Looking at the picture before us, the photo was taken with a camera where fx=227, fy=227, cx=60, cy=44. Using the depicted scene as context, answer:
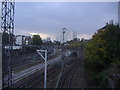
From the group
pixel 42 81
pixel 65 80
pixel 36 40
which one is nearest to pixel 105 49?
pixel 65 80

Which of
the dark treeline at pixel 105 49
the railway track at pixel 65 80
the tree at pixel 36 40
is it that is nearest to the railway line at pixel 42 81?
the railway track at pixel 65 80

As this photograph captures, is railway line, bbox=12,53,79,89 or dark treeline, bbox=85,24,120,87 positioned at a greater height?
dark treeline, bbox=85,24,120,87

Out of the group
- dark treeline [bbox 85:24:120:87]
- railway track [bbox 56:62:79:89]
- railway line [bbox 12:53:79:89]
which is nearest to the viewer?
railway line [bbox 12:53:79:89]

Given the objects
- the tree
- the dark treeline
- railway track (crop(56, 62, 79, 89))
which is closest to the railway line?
railway track (crop(56, 62, 79, 89))

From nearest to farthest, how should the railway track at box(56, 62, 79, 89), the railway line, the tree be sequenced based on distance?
the railway line < the railway track at box(56, 62, 79, 89) < the tree

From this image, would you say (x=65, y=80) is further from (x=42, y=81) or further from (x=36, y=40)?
(x=36, y=40)

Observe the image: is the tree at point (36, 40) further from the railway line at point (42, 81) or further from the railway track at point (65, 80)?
the railway line at point (42, 81)

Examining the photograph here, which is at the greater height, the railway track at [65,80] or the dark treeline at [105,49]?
the dark treeline at [105,49]

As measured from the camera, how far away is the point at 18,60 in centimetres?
3753

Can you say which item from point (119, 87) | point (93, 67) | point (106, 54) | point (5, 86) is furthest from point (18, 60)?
point (119, 87)

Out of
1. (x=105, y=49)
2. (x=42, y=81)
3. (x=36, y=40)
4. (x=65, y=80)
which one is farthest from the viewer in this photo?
(x=36, y=40)

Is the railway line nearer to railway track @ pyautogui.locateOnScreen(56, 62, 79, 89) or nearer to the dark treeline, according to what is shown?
railway track @ pyautogui.locateOnScreen(56, 62, 79, 89)

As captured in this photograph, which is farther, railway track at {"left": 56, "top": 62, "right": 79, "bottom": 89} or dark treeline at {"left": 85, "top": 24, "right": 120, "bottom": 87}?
dark treeline at {"left": 85, "top": 24, "right": 120, "bottom": 87}

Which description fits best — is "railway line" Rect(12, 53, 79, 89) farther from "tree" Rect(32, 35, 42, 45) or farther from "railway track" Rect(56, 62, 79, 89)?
"tree" Rect(32, 35, 42, 45)
